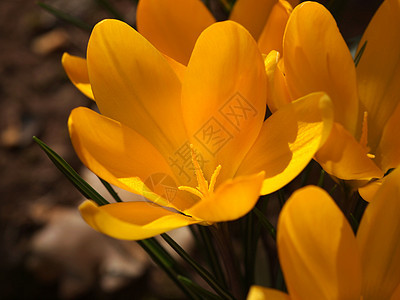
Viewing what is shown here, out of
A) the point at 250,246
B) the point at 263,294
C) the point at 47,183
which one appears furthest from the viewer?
the point at 47,183

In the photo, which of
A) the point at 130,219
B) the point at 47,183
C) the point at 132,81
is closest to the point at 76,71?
the point at 132,81

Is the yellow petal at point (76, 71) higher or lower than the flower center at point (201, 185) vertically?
higher

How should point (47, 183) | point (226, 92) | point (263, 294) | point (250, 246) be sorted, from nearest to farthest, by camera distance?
point (263, 294) → point (226, 92) → point (250, 246) → point (47, 183)

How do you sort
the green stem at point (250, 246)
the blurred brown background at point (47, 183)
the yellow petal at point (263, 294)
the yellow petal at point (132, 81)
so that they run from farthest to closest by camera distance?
the blurred brown background at point (47, 183) < the green stem at point (250, 246) < the yellow petal at point (132, 81) < the yellow petal at point (263, 294)

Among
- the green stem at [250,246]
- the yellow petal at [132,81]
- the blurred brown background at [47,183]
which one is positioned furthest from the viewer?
the blurred brown background at [47,183]

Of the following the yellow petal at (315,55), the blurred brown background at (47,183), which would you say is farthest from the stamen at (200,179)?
the blurred brown background at (47,183)

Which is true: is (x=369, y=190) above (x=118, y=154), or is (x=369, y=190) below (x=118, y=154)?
below

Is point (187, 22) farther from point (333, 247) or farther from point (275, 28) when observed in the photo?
point (333, 247)

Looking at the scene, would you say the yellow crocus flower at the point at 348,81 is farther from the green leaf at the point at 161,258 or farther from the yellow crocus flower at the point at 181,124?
the green leaf at the point at 161,258
